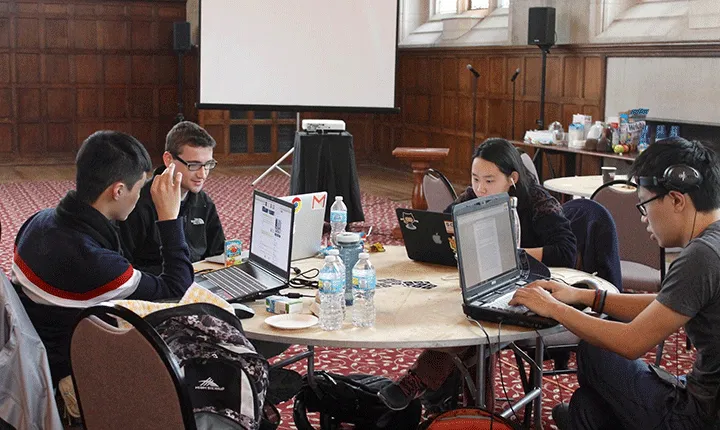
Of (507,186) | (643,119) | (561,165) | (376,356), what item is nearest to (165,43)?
(561,165)

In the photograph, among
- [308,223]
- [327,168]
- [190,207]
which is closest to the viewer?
[308,223]

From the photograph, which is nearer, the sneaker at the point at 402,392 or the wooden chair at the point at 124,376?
the wooden chair at the point at 124,376

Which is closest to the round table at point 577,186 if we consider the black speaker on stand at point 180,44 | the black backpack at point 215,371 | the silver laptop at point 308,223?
the silver laptop at point 308,223

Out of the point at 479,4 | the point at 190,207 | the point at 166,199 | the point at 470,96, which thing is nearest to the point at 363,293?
the point at 166,199

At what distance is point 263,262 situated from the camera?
3.40 meters

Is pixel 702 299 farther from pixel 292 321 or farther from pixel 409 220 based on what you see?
pixel 409 220

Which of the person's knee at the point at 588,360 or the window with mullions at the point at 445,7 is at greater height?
the window with mullions at the point at 445,7

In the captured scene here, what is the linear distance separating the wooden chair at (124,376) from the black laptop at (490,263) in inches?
43.2

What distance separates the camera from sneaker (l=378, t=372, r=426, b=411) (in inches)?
131

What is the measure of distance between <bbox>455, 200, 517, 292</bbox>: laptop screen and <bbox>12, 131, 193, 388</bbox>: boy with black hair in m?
0.95

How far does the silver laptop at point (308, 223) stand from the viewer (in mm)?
3663

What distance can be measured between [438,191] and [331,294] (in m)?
2.96

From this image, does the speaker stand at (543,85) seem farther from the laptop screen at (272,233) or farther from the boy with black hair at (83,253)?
the boy with black hair at (83,253)

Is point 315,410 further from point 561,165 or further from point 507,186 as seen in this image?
point 561,165
